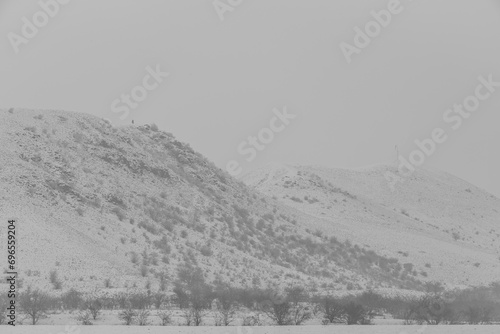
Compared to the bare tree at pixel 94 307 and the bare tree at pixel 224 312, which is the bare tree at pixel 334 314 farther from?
the bare tree at pixel 94 307

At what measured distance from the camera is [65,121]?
5159cm

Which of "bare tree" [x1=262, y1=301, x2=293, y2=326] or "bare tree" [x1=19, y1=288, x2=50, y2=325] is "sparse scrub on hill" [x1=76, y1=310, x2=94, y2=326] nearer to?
"bare tree" [x1=19, y1=288, x2=50, y2=325]

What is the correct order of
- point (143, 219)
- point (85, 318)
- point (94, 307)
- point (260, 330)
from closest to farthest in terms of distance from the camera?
point (260, 330) → point (85, 318) → point (94, 307) → point (143, 219)

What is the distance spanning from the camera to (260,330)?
22.0 meters

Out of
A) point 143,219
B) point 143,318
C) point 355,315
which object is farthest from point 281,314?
point 143,219

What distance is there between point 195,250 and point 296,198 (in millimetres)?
27762

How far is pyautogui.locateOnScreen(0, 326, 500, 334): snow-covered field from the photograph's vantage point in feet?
69.1

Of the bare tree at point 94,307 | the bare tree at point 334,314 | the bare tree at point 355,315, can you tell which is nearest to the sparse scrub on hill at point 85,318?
the bare tree at point 94,307

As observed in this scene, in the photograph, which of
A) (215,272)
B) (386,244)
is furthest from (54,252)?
(386,244)

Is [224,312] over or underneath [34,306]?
underneath

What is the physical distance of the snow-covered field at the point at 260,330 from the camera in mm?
21062

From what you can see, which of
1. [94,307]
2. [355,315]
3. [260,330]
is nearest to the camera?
[260,330]

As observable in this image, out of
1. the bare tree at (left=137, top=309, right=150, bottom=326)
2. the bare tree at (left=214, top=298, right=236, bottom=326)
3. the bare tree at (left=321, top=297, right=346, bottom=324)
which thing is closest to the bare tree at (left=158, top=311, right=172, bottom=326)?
the bare tree at (left=137, top=309, right=150, bottom=326)

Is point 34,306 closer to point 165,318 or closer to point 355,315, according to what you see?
point 165,318
